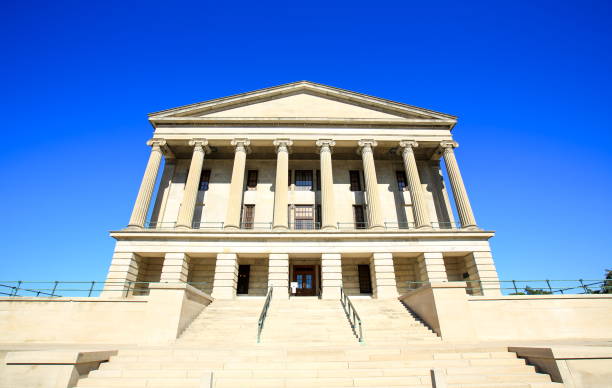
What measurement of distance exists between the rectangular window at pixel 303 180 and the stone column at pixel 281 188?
3477 mm

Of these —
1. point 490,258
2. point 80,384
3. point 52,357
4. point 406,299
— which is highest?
point 490,258

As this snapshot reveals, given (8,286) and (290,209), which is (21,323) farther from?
(290,209)

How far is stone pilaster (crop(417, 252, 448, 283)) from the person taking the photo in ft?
66.5

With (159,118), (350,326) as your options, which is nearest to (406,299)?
(350,326)

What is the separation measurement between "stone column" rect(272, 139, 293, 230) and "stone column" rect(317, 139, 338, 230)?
9.09ft

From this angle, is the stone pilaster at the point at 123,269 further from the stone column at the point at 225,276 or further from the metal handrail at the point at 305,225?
the metal handrail at the point at 305,225

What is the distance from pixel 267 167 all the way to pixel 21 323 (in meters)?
19.1

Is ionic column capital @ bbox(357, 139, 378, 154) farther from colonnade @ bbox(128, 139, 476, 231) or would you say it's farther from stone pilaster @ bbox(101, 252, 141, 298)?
stone pilaster @ bbox(101, 252, 141, 298)

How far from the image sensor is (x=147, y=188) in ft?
76.6

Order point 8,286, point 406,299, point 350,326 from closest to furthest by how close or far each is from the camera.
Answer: point 350,326, point 8,286, point 406,299

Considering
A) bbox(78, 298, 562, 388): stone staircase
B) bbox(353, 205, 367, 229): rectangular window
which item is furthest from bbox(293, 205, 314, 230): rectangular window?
bbox(78, 298, 562, 388): stone staircase

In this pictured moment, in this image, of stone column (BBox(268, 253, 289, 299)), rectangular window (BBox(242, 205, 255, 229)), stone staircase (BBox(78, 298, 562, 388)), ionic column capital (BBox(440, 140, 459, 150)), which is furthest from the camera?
ionic column capital (BBox(440, 140, 459, 150))

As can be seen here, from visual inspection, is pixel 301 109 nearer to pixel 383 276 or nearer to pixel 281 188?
pixel 281 188

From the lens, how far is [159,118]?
25.8m
